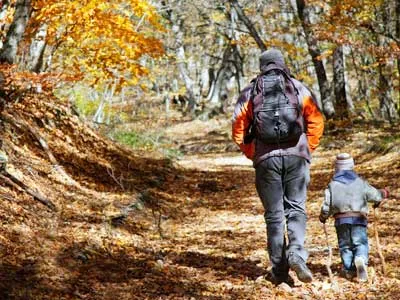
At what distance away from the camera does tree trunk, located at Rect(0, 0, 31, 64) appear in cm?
752

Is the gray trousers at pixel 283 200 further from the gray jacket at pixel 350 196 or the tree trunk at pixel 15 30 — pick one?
the tree trunk at pixel 15 30

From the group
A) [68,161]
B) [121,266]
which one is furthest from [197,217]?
[121,266]

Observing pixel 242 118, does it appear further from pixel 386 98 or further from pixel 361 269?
pixel 386 98

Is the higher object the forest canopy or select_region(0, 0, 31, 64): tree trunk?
the forest canopy

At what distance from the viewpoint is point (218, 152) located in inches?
754

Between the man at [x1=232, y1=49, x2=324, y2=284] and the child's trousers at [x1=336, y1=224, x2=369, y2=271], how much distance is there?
526 millimetres

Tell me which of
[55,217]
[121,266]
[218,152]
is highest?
[218,152]

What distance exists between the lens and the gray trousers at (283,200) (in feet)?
15.4

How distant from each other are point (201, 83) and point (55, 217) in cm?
3233

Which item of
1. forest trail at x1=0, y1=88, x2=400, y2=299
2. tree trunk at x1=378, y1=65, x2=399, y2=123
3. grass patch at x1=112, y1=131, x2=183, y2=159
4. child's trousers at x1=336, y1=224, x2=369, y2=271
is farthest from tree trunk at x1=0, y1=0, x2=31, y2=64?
tree trunk at x1=378, y1=65, x2=399, y2=123

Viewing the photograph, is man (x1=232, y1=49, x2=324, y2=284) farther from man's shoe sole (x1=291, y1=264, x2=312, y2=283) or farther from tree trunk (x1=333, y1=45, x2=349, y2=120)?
tree trunk (x1=333, y1=45, x2=349, y2=120)

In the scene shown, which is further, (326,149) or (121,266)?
(326,149)

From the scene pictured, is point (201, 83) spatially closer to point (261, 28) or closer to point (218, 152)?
point (261, 28)

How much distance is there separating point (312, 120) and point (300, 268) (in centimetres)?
127
